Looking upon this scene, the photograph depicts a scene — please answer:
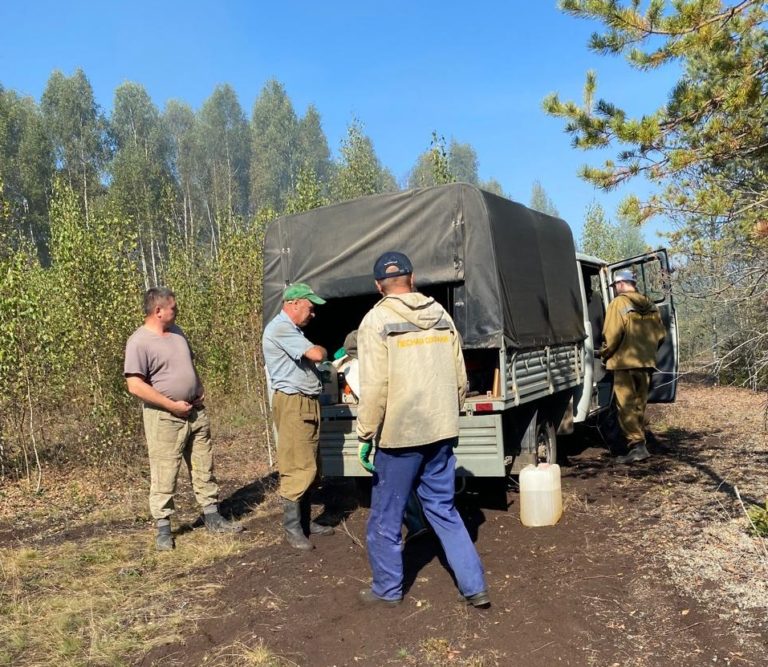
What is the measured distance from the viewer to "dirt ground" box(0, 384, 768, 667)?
10.2 ft

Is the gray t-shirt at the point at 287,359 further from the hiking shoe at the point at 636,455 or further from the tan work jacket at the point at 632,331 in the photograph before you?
the hiking shoe at the point at 636,455

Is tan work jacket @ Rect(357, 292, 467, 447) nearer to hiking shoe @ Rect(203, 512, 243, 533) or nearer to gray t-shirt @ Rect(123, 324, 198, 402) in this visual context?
gray t-shirt @ Rect(123, 324, 198, 402)

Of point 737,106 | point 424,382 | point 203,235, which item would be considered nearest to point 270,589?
point 424,382

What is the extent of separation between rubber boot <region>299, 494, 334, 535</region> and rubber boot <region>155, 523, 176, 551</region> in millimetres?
1020

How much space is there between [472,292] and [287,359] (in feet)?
5.25

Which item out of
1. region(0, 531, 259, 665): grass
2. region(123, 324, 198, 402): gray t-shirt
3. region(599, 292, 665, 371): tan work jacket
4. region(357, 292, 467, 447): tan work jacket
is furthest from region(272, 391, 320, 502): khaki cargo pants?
region(599, 292, 665, 371): tan work jacket

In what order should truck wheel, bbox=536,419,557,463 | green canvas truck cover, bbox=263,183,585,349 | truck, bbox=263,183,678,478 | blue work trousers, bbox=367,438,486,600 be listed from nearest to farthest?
1. blue work trousers, bbox=367,438,486,600
2. truck, bbox=263,183,678,478
3. green canvas truck cover, bbox=263,183,585,349
4. truck wheel, bbox=536,419,557,463

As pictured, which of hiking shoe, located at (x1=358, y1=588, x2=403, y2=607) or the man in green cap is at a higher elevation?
the man in green cap

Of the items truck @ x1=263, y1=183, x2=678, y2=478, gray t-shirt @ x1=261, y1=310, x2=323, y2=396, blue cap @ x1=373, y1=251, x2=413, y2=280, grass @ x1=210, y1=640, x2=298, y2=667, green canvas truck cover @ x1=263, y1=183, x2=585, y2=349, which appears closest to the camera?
grass @ x1=210, y1=640, x2=298, y2=667

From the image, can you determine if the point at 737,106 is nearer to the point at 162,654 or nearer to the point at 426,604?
the point at 426,604

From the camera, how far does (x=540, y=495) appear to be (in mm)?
4898

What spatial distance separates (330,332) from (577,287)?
284 centimetres

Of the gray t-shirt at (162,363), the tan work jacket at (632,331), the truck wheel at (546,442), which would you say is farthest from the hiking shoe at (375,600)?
the tan work jacket at (632,331)

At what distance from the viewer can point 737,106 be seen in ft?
14.4
